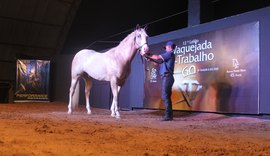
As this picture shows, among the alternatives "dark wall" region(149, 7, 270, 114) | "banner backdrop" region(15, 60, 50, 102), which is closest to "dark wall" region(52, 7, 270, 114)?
"dark wall" region(149, 7, 270, 114)

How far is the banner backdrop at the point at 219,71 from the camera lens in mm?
6398

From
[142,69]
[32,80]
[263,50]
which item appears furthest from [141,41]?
[32,80]

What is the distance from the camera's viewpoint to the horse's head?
6.39 m

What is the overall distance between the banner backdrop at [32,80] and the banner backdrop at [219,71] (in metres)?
7.67

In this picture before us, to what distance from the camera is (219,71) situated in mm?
7078

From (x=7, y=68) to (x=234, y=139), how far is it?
14.0 m

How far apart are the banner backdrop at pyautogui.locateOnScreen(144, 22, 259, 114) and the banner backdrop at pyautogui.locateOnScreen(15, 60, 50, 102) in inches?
302

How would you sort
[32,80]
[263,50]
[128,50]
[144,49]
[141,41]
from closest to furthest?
[263,50] → [144,49] → [141,41] → [128,50] → [32,80]

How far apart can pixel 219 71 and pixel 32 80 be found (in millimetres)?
9337

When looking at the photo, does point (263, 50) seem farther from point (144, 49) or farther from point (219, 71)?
point (144, 49)

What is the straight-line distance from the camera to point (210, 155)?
279cm

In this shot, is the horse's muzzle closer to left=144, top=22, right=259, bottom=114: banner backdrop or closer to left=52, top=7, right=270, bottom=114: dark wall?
left=144, top=22, right=259, bottom=114: banner backdrop

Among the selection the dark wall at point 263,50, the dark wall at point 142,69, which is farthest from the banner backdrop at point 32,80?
the dark wall at point 263,50

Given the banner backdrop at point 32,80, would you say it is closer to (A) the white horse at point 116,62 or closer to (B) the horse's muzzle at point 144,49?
(A) the white horse at point 116,62
